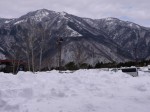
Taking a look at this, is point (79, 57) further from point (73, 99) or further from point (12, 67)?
point (73, 99)

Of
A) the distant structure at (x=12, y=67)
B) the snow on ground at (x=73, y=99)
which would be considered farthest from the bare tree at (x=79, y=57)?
the snow on ground at (x=73, y=99)

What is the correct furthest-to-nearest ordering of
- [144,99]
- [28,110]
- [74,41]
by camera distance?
[74,41], [144,99], [28,110]

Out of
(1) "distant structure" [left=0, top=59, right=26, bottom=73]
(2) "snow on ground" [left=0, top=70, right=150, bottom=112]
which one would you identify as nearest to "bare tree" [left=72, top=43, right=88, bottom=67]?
(1) "distant structure" [left=0, top=59, right=26, bottom=73]

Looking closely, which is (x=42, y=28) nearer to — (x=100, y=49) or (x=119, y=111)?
(x=119, y=111)

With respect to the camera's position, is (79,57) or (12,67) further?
(79,57)

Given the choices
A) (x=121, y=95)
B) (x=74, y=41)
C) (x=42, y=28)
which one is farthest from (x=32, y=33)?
(x=74, y=41)

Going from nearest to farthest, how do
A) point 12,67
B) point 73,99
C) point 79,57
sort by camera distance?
point 73,99 → point 12,67 → point 79,57

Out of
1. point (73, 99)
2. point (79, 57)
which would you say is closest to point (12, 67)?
point (79, 57)

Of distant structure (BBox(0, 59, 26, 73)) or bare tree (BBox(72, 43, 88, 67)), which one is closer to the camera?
distant structure (BBox(0, 59, 26, 73))

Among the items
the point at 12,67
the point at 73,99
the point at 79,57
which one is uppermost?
the point at 79,57

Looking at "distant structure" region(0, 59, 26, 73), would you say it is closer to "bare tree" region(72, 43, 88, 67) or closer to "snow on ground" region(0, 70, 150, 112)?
"bare tree" region(72, 43, 88, 67)

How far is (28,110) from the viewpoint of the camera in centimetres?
694

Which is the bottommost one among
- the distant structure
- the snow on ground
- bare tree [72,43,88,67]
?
the snow on ground

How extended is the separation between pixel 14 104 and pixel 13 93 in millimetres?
1198
